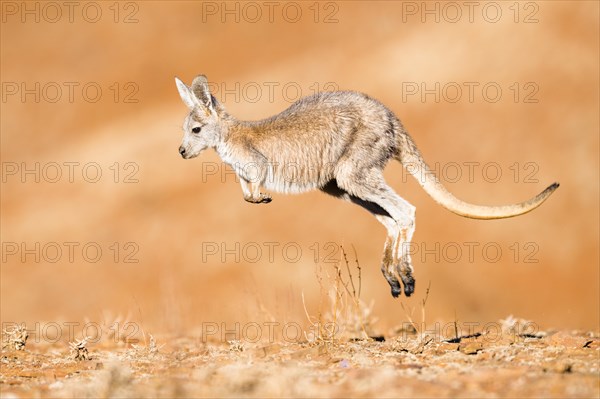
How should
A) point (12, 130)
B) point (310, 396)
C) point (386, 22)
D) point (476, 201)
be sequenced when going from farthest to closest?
point (12, 130)
point (386, 22)
point (476, 201)
point (310, 396)

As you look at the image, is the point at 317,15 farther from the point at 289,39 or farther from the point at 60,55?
the point at 60,55

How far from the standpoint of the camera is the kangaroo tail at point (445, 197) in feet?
27.4

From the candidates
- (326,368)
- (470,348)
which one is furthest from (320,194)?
(326,368)

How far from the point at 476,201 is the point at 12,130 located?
2083 cm

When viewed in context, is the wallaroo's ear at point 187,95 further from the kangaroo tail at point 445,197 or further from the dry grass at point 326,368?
the dry grass at point 326,368

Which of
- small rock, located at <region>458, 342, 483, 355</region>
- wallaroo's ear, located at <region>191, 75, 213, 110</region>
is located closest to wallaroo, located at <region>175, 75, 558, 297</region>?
wallaroo's ear, located at <region>191, 75, 213, 110</region>

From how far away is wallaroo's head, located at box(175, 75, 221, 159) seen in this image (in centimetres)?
988

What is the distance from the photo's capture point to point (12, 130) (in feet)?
119

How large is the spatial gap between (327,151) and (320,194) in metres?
16.9

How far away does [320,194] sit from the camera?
26.3m

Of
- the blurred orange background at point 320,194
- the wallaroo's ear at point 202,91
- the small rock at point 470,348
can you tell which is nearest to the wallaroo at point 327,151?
the wallaroo's ear at point 202,91

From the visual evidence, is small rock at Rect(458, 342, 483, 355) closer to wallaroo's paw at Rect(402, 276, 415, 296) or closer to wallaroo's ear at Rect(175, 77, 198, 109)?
wallaroo's paw at Rect(402, 276, 415, 296)

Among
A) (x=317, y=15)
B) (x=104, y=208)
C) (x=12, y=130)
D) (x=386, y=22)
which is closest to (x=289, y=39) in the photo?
(x=317, y=15)

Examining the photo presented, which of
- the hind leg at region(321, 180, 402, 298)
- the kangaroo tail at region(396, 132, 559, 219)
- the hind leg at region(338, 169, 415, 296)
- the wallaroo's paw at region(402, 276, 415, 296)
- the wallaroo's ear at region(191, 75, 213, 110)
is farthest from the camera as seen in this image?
the wallaroo's ear at region(191, 75, 213, 110)
